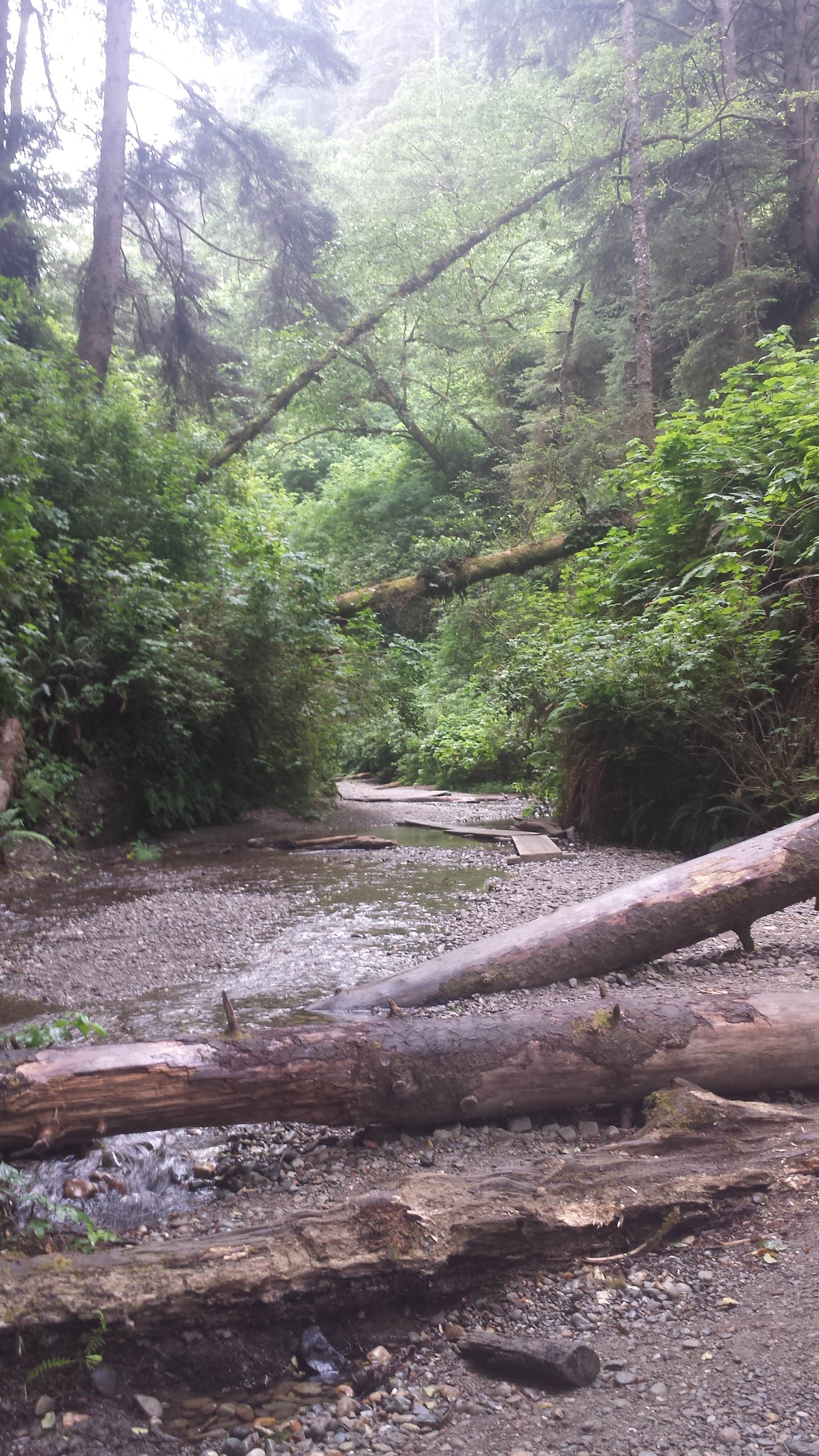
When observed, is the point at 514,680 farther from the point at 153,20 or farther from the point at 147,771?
the point at 153,20

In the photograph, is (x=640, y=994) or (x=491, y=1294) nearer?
(x=491, y=1294)

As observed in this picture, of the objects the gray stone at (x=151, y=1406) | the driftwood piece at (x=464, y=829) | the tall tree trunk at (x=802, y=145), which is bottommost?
the gray stone at (x=151, y=1406)

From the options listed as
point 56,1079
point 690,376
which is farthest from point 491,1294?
point 690,376

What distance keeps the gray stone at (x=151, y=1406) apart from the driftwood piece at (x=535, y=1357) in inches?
28.5

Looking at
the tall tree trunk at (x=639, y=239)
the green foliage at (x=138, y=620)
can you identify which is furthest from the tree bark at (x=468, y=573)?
the green foliage at (x=138, y=620)

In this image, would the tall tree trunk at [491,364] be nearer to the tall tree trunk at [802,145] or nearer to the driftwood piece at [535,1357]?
the tall tree trunk at [802,145]

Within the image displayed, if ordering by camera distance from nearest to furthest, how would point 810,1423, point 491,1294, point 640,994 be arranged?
point 810,1423
point 491,1294
point 640,994

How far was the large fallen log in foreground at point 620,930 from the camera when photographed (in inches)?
170

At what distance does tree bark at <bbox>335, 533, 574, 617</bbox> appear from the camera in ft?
52.0

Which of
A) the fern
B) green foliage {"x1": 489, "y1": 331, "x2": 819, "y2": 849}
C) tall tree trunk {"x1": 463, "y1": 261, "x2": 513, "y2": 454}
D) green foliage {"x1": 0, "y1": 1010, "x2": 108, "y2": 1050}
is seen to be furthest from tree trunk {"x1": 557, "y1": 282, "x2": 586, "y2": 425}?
the fern

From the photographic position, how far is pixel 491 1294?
2.32 metres

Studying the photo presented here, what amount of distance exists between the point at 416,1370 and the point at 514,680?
8.85 metres

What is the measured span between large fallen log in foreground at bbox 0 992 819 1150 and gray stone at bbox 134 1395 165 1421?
91cm

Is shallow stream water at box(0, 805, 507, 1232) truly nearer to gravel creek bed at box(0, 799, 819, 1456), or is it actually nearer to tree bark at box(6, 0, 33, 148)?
gravel creek bed at box(0, 799, 819, 1456)
